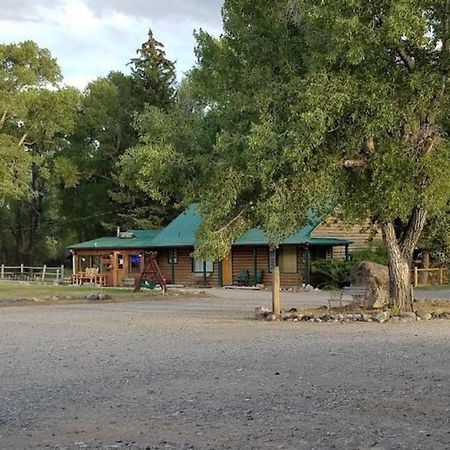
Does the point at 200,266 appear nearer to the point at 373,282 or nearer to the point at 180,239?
the point at 180,239

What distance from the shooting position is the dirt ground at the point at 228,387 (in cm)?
602

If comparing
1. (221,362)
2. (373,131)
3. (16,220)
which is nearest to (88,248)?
(16,220)

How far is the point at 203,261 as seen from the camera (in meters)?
39.0

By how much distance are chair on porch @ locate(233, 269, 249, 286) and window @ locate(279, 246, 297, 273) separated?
2161mm

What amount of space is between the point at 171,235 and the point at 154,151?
26548 millimetres

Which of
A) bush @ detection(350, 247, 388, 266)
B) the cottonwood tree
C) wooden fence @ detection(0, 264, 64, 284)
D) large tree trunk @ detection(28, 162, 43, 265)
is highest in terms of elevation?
the cottonwood tree

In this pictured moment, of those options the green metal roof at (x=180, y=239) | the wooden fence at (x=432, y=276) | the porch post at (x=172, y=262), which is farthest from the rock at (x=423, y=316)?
the porch post at (x=172, y=262)

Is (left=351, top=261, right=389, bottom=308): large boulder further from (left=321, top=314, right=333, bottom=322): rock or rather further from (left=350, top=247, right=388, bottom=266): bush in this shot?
(left=350, top=247, right=388, bottom=266): bush

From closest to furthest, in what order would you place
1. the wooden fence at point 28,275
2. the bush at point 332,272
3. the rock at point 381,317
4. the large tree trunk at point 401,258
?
the rock at point 381,317 < the large tree trunk at point 401,258 < the bush at point 332,272 < the wooden fence at point 28,275

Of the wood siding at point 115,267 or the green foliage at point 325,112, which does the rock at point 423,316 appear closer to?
the green foliage at point 325,112

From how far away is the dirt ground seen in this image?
602 cm

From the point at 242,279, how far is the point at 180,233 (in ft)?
→ 20.6

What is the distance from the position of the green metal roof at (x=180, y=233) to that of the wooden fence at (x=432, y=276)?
11.9 m

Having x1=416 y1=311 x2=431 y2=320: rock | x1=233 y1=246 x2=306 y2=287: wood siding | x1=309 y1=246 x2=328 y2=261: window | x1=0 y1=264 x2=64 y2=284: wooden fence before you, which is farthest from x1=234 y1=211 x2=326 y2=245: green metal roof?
x1=0 y1=264 x2=64 y2=284: wooden fence
